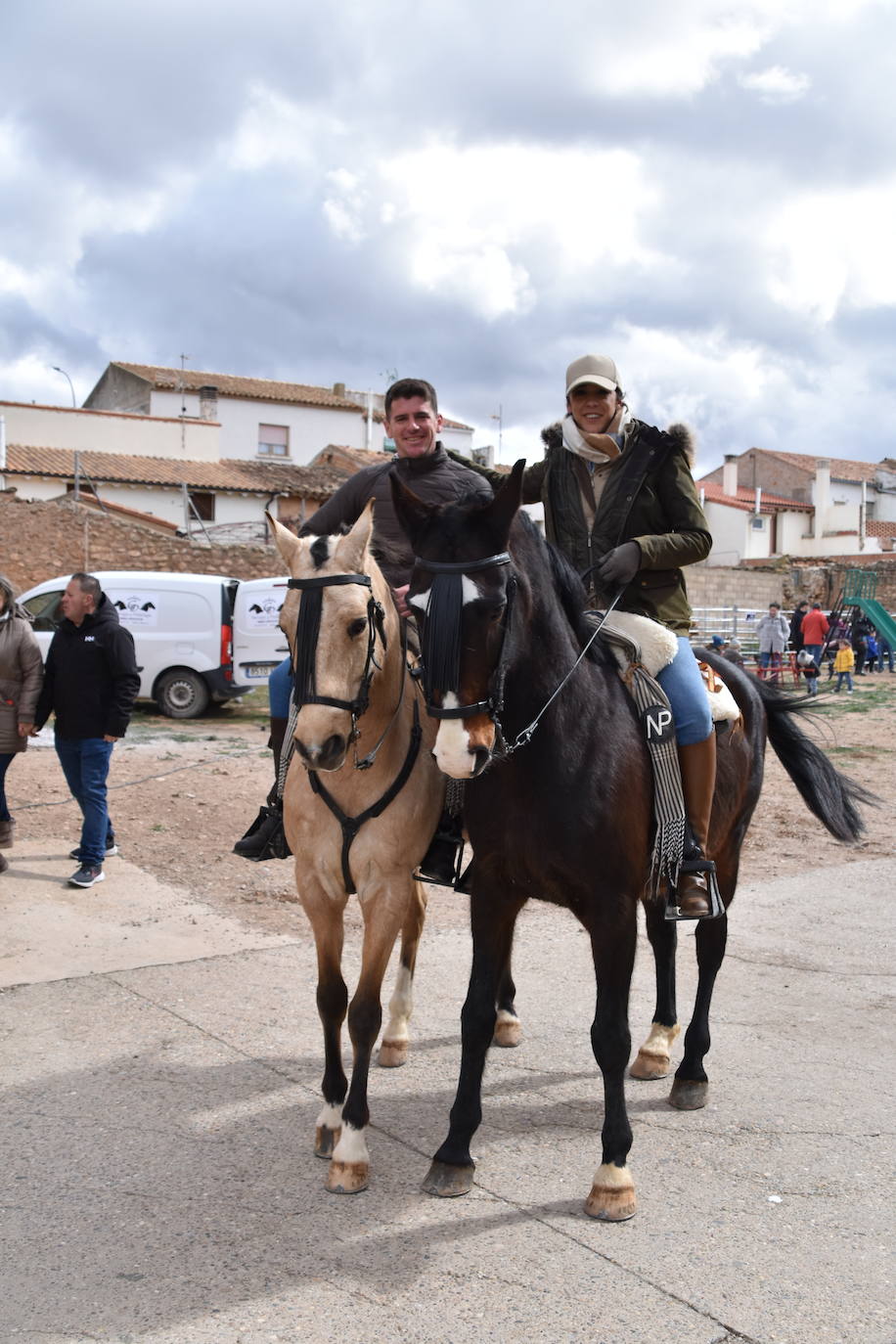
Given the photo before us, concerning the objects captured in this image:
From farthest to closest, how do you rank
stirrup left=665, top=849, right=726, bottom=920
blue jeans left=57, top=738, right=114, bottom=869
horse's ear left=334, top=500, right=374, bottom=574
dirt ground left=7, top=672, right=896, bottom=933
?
dirt ground left=7, top=672, right=896, bottom=933, blue jeans left=57, top=738, right=114, bottom=869, stirrup left=665, top=849, right=726, bottom=920, horse's ear left=334, top=500, right=374, bottom=574

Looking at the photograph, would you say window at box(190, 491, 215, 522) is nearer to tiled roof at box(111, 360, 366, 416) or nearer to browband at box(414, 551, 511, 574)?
tiled roof at box(111, 360, 366, 416)

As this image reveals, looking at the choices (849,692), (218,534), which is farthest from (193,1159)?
(218,534)

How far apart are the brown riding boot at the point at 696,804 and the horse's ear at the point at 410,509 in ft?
4.80

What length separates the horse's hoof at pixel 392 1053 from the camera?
485 cm

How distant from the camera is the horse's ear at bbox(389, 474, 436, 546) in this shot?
332 centimetres

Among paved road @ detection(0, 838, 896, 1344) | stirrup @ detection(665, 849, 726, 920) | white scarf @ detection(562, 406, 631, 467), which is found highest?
white scarf @ detection(562, 406, 631, 467)

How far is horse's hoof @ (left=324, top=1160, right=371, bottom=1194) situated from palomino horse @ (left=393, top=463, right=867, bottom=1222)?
9.1 inches

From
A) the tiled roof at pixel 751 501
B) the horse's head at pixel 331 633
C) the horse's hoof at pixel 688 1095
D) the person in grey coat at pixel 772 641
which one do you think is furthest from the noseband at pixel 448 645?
the tiled roof at pixel 751 501

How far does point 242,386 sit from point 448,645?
179ft

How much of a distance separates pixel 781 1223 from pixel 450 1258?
1.11 metres

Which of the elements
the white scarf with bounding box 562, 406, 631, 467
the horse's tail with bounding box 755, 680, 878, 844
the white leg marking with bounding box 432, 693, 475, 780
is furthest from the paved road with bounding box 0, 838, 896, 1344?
the white scarf with bounding box 562, 406, 631, 467

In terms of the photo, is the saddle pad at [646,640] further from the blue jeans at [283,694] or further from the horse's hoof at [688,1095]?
the horse's hoof at [688,1095]

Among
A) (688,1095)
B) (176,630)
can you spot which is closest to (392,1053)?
(688,1095)

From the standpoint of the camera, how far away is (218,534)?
40.0 meters
